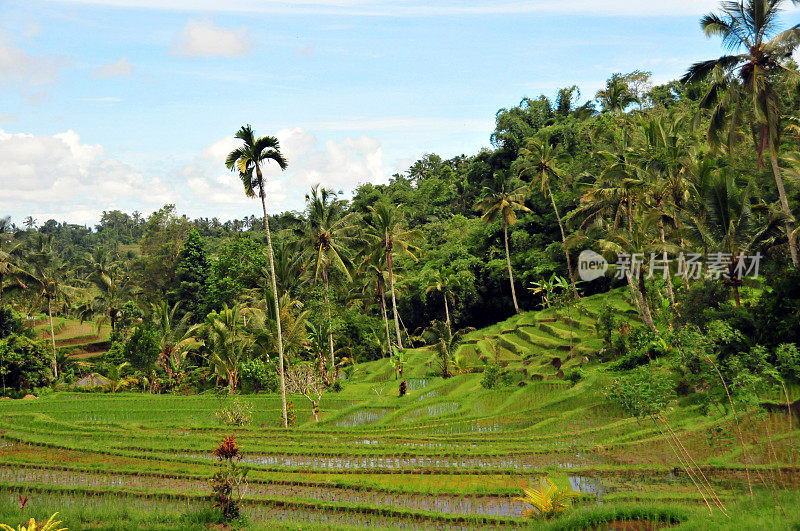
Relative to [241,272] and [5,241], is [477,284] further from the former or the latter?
[5,241]

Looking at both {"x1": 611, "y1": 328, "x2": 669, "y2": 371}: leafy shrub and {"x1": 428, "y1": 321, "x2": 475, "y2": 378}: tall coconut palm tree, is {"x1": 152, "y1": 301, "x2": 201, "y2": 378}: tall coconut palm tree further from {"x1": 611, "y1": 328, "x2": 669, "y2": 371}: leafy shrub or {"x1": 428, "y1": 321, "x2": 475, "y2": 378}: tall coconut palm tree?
{"x1": 611, "y1": 328, "x2": 669, "y2": 371}: leafy shrub

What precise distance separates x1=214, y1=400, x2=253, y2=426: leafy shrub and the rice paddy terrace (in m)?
0.42

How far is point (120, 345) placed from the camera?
116ft

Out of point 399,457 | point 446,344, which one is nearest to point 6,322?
point 446,344

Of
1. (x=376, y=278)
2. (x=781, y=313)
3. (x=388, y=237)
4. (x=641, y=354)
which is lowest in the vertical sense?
(x=641, y=354)

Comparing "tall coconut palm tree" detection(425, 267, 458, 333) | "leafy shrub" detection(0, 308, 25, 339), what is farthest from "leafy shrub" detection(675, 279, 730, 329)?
"leafy shrub" detection(0, 308, 25, 339)

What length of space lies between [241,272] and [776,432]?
31558 millimetres

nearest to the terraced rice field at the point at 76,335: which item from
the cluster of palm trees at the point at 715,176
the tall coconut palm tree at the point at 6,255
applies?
the tall coconut palm tree at the point at 6,255

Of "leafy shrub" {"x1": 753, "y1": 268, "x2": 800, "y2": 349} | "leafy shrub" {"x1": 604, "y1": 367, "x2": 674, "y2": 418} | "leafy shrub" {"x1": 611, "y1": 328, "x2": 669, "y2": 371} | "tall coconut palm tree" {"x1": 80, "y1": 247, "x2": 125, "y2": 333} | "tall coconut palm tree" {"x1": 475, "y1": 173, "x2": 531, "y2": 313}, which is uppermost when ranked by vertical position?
"tall coconut palm tree" {"x1": 475, "y1": 173, "x2": 531, "y2": 313}

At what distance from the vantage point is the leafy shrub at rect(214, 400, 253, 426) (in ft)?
69.7

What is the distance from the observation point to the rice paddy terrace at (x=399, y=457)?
38.3 feet

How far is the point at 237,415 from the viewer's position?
21.2 metres

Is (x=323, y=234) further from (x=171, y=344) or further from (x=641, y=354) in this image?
(x=641, y=354)

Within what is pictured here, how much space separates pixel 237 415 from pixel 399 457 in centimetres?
779
